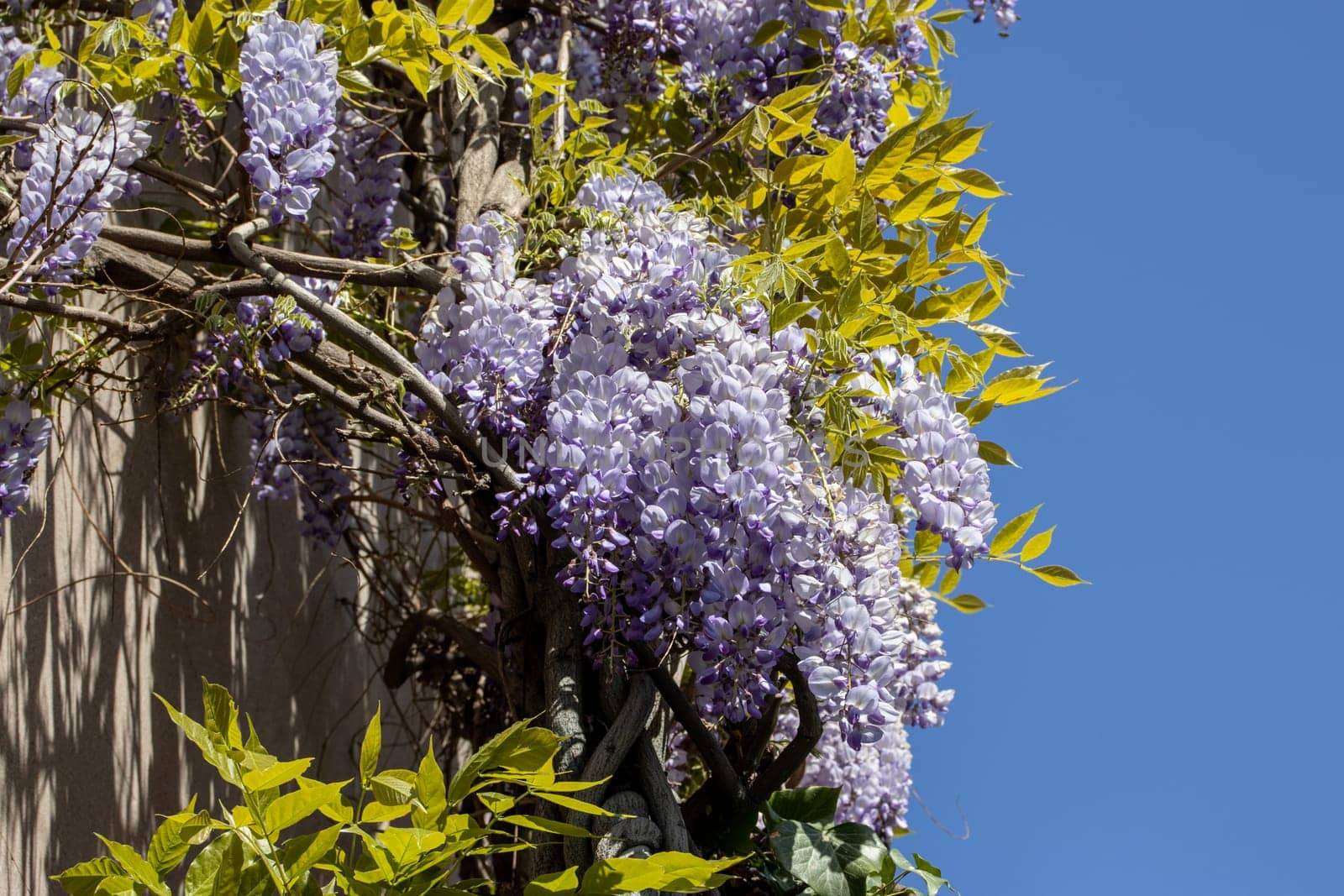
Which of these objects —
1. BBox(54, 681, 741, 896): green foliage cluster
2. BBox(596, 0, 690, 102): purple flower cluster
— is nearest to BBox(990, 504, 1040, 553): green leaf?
BBox(54, 681, 741, 896): green foliage cluster

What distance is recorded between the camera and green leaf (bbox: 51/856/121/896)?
970 millimetres

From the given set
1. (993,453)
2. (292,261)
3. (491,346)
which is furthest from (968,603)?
(292,261)

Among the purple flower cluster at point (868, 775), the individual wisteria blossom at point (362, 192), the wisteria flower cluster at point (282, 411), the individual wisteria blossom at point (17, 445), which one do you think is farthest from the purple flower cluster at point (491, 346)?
the purple flower cluster at point (868, 775)

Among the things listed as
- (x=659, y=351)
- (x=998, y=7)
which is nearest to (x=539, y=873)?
(x=659, y=351)

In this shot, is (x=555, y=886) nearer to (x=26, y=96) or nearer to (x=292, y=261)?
(x=292, y=261)

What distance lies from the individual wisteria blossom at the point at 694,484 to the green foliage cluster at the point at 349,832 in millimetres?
A: 278

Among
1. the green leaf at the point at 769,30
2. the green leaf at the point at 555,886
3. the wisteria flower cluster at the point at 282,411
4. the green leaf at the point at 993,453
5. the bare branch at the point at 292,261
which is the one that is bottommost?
the green leaf at the point at 555,886

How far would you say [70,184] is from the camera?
4.16ft

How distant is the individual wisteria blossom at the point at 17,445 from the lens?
137 cm

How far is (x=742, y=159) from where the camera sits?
72.3 inches

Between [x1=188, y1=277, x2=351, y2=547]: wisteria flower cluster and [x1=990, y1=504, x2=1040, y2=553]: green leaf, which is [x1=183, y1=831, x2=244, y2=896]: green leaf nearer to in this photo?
[x1=188, y1=277, x2=351, y2=547]: wisteria flower cluster

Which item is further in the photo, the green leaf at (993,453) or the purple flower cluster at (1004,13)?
the purple flower cluster at (1004,13)

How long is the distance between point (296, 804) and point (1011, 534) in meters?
0.73

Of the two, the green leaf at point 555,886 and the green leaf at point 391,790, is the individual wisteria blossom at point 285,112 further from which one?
the green leaf at point 555,886
